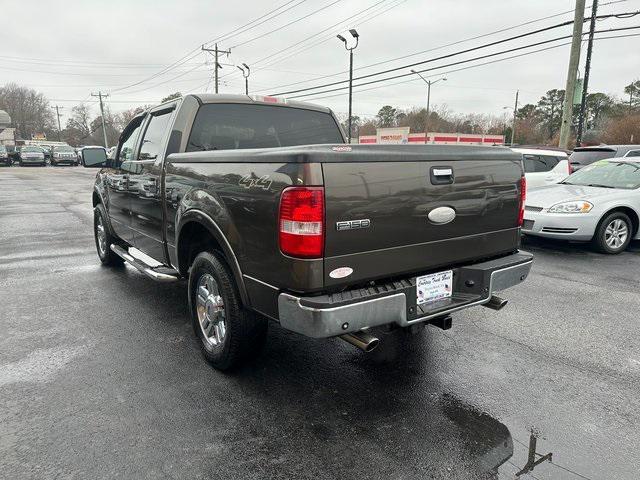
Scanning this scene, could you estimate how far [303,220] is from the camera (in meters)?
2.40

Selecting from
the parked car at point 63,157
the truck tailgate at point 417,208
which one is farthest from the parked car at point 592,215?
the parked car at point 63,157

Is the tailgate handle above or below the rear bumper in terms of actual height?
above

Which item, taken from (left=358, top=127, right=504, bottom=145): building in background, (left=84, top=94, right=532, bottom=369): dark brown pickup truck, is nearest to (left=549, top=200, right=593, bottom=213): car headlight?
(left=84, top=94, right=532, bottom=369): dark brown pickup truck

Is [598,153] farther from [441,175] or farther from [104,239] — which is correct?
[104,239]

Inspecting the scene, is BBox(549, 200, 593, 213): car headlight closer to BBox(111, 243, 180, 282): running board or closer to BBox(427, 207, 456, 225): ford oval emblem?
BBox(427, 207, 456, 225): ford oval emblem

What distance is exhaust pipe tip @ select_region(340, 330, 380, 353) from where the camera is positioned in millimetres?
2633

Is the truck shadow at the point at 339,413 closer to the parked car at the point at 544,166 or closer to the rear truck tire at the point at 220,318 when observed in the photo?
the rear truck tire at the point at 220,318

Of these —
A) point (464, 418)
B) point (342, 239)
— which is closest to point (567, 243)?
point (464, 418)

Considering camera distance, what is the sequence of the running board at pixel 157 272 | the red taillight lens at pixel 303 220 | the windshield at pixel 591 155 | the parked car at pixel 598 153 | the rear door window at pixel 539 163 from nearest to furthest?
the red taillight lens at pixel 303 220 < the running board at pixel 157 272 < the rear door window at pixel 539 163 < the parked car at pixel 598 153 < the windshield at pixel 591 155

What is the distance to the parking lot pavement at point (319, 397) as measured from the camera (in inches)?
95.0

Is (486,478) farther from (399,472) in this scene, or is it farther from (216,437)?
(216,437)

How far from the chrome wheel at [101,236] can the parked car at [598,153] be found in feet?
36.9

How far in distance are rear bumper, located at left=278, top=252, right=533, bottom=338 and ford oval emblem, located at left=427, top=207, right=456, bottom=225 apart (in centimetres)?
38

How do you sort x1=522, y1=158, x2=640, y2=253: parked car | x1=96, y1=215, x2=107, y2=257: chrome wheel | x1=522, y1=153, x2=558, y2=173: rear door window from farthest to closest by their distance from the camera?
x1=522, y1=153, x2=558, y2=173: rear door window → x1=522, y1=158, x2=640, y2=253: parked car → x1=96, y1=215, x2=107, y2=257: chrome wheel
